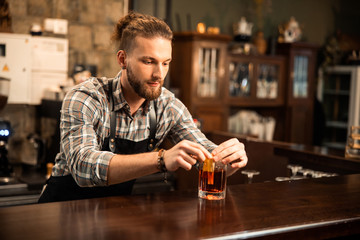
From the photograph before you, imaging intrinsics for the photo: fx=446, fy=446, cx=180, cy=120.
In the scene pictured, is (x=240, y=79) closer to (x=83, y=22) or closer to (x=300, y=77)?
(x=300, y=77)

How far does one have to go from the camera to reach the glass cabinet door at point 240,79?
5980 millimetres

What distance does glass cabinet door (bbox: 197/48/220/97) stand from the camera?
564cm

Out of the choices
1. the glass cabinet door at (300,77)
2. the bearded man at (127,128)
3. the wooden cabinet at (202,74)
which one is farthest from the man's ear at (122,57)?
the glass cabinet door at (300,77)

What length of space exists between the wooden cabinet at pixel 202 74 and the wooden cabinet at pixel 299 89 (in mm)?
1228

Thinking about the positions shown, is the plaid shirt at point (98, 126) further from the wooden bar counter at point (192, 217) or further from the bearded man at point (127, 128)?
the wooden bar counter at point (192, 217)

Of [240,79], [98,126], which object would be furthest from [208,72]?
[98,126]

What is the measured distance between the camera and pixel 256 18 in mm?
6773

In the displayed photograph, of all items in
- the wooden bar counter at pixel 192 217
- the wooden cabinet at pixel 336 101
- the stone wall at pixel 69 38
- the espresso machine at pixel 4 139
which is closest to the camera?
the wooden bar counter at pixel 192 217

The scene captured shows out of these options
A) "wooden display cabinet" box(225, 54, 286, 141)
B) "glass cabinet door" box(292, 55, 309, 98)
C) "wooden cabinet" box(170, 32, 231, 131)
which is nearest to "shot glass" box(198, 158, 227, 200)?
"wooden cabinet" box(170, 32, 231, 131)

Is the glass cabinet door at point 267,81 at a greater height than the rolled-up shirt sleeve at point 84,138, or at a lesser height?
greater

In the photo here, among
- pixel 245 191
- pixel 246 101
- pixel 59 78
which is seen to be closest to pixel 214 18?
pixel 246 101

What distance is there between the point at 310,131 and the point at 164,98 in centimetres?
513

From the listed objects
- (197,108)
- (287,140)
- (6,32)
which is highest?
(6,32)

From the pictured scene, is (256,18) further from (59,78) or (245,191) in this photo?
(245,191)
